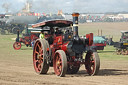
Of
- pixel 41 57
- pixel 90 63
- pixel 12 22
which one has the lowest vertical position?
pixel 12 22

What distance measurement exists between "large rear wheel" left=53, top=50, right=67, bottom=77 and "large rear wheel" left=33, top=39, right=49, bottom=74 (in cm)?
34

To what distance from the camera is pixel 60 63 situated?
10.2 meters

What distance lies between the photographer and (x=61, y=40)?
1050 centimetres

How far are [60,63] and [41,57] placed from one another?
954 millimetres

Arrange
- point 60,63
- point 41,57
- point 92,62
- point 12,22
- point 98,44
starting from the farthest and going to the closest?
point 12,22 < point 98,44 < point 41,57 < point 92,62 < point 60,63

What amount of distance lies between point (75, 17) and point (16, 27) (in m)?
37.1

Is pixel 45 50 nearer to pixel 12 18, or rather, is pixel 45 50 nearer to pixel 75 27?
pixel 75 27

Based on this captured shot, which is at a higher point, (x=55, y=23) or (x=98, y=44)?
(x=55, y=23)

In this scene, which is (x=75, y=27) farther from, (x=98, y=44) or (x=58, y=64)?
(x=98, y=44)

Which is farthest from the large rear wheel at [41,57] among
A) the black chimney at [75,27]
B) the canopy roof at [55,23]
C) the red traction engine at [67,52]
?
the black chimney at [75,27]

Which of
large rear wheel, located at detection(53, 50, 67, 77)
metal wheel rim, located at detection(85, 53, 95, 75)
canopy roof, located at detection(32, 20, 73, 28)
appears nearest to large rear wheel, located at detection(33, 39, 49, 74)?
large rear wheel, located at detection(53, 50, 67, 77)

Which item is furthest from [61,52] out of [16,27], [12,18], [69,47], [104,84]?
[12,18]

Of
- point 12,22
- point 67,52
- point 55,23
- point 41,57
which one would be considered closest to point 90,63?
point 67,52

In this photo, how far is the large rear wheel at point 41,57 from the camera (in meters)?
10.5
